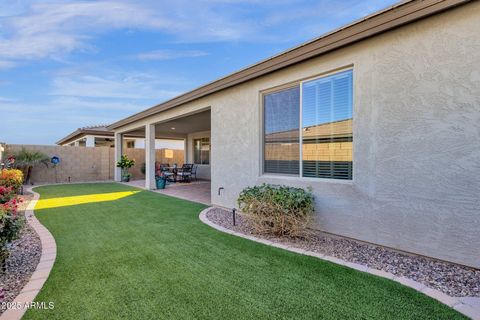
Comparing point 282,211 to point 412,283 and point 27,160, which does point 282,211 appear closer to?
point 412,283

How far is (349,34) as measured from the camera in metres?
4.44

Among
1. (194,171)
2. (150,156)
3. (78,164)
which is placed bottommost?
(194,171)

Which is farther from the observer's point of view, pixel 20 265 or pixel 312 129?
pixel 312 129

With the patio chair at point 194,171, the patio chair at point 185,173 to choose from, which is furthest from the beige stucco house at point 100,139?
the patio chair at point 194,171

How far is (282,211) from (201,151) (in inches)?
570

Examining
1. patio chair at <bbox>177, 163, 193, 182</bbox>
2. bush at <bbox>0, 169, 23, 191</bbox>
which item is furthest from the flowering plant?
patio chair at <bbox>177, 163, 193, 182</bbox>

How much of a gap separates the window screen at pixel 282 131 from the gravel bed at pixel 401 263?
158 centimetres

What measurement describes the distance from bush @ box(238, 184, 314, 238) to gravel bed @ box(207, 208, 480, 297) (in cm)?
21

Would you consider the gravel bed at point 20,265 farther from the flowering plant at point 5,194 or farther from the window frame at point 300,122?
the window frame at point 300,122

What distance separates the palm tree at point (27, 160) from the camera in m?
14.0

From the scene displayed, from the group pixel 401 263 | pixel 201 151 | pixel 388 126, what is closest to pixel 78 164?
pixel 201 151

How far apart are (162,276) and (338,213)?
3232 millimetres

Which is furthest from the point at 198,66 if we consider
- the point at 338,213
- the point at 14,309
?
A: the point at 14,309

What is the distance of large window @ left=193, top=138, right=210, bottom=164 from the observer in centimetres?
1819
